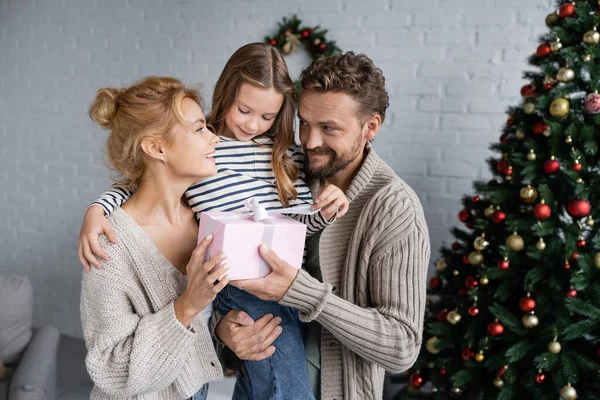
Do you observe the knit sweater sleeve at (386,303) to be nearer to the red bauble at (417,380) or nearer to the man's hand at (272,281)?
the man's hand at (272,281)

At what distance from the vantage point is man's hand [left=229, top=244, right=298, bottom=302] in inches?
51.9

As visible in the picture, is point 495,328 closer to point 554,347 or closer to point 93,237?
point 554,347

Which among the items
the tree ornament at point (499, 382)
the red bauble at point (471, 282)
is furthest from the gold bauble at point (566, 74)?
the tree ornament at point (499, 382)

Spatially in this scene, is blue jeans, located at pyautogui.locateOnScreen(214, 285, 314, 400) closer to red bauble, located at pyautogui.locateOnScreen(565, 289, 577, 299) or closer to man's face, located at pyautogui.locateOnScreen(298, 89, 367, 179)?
man's face, located at pyautogui.locateOnScreen(298, 89, 367, 179)

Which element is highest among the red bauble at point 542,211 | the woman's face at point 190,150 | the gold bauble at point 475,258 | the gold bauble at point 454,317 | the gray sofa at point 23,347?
the woman's face at point 190,150

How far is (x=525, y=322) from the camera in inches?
93.0

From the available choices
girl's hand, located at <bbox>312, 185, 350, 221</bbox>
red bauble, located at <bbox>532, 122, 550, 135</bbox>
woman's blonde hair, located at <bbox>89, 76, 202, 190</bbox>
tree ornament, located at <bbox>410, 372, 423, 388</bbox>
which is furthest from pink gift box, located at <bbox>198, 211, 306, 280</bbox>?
tree ornament, located at <bbox>410, 372, 423, 388</bbox>

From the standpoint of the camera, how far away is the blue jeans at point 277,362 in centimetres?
148

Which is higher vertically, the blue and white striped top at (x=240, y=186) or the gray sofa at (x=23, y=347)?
the blue and white striped top at (x=240, y=186)

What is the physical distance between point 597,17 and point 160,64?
107 inches

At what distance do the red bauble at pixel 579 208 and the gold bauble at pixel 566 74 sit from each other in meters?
0.46

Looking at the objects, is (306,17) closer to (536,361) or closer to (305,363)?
(536,361)

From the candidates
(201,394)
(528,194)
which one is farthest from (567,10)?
(201,394)

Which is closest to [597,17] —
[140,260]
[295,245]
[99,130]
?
[295,245]
